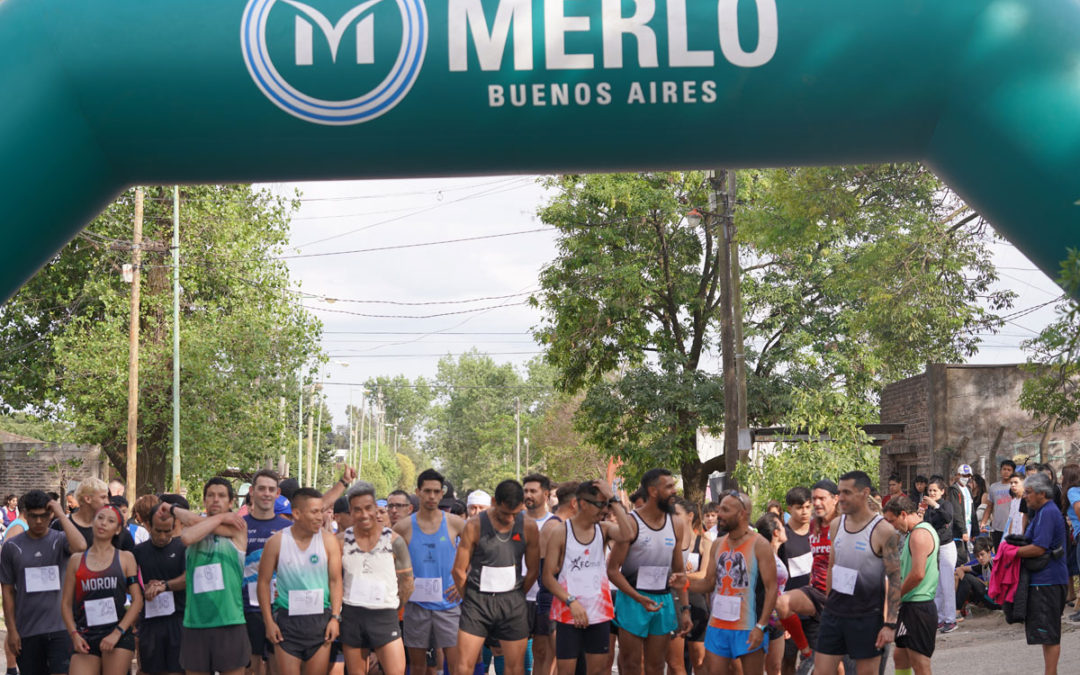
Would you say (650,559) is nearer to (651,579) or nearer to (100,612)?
(651,579)

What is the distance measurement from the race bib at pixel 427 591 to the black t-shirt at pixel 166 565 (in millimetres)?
1845

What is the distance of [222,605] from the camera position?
8867 mm

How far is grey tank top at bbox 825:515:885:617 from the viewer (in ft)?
28.2

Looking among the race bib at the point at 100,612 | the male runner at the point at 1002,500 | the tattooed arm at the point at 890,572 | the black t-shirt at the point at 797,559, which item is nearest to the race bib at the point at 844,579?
the tattooed arm at the point at 890,572

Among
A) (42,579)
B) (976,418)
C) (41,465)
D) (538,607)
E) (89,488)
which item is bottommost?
(538,607)

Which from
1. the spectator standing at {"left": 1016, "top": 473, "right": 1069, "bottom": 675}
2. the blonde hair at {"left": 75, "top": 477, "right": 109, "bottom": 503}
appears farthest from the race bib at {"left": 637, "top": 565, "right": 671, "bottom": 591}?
the blonde hair at {"left": 75, "top": 477, "right": 109, "bottom": 503}

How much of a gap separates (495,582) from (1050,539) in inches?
184

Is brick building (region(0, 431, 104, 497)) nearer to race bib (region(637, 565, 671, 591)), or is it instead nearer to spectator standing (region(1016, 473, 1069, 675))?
race bib (region(637, 565, 671, 591))

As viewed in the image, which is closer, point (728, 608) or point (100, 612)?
point (100, 612)

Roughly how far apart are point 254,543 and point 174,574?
2.55ft

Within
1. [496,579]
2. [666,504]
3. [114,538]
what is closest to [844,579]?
[666,504]

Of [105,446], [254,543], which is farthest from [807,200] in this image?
[105,446]

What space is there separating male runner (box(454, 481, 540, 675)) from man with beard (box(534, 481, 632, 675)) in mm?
275

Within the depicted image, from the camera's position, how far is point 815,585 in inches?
389
